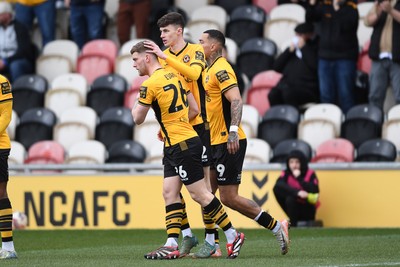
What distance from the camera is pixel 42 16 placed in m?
21.0

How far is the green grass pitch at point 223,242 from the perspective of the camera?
11.0 meters

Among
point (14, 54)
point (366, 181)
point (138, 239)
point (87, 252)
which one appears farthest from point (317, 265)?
point (14, 54)

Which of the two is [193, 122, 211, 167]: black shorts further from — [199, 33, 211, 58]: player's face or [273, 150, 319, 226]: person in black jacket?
[273, 150, 319, 226]: person in black jacket

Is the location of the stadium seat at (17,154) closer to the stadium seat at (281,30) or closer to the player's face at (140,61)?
the stadium seat at (281,30)

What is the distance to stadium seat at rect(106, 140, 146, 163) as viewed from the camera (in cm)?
1828

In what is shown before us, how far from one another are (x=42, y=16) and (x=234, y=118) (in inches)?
392

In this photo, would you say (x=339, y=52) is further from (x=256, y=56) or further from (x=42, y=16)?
(x=42, y=16)

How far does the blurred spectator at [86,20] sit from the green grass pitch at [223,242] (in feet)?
16.5

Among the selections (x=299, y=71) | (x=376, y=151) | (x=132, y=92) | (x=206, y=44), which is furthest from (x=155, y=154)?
(x=206, y=44)

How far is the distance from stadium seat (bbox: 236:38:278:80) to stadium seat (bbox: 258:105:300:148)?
146 centimetres

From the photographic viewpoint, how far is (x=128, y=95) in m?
19.6

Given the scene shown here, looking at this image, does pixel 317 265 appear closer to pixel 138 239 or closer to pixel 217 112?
pixel 217 112

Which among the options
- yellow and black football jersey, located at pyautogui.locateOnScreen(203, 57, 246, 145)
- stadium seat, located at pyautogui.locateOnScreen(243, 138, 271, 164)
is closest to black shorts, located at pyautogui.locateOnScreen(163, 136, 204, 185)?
yellow and black football jersey, located at pyautogui.locateOnScreen(203, 57, 246, 145)

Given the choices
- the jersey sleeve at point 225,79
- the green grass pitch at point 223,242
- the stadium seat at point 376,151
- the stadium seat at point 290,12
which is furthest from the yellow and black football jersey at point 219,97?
the stadium seat at point 290,12
